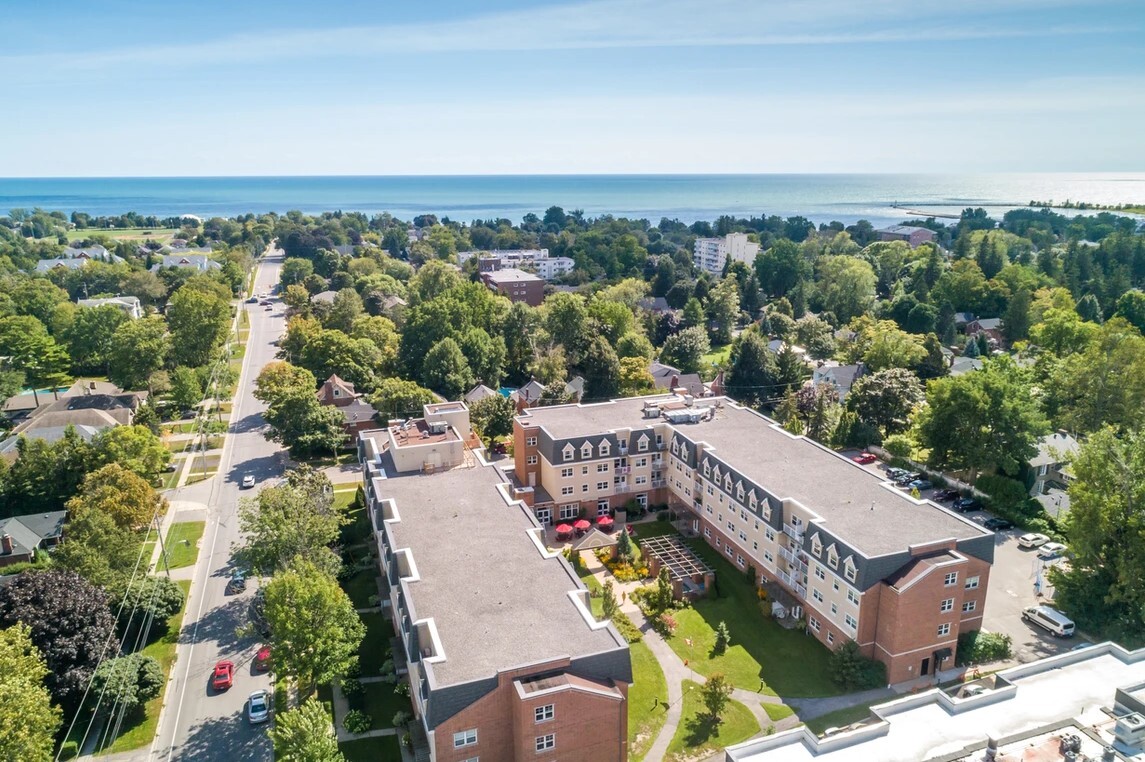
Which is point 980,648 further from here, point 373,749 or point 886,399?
point 886,399

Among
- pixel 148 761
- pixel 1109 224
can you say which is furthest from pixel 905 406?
pixel 1109 224

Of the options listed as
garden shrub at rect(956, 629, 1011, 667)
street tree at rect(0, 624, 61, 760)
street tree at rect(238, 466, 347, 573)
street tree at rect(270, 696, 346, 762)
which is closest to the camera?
street tree at rect(0, 624, 61, 760)

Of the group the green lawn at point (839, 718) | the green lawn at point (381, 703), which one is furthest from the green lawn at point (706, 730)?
the green lawn at point (381, 703)

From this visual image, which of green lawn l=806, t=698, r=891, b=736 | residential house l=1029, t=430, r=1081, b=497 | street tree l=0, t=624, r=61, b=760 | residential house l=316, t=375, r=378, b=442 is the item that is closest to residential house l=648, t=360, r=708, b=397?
residential house l=316, t=375, r=378, b=442

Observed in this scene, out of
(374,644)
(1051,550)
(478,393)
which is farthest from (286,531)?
(1051,550)

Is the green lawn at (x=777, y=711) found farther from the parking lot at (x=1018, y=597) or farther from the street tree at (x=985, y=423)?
the street tree at (x=985, y=423)

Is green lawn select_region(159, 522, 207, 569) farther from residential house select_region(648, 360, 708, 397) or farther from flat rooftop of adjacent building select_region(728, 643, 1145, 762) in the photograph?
Answer: residential house select_region(648, 360, 708, 397)
